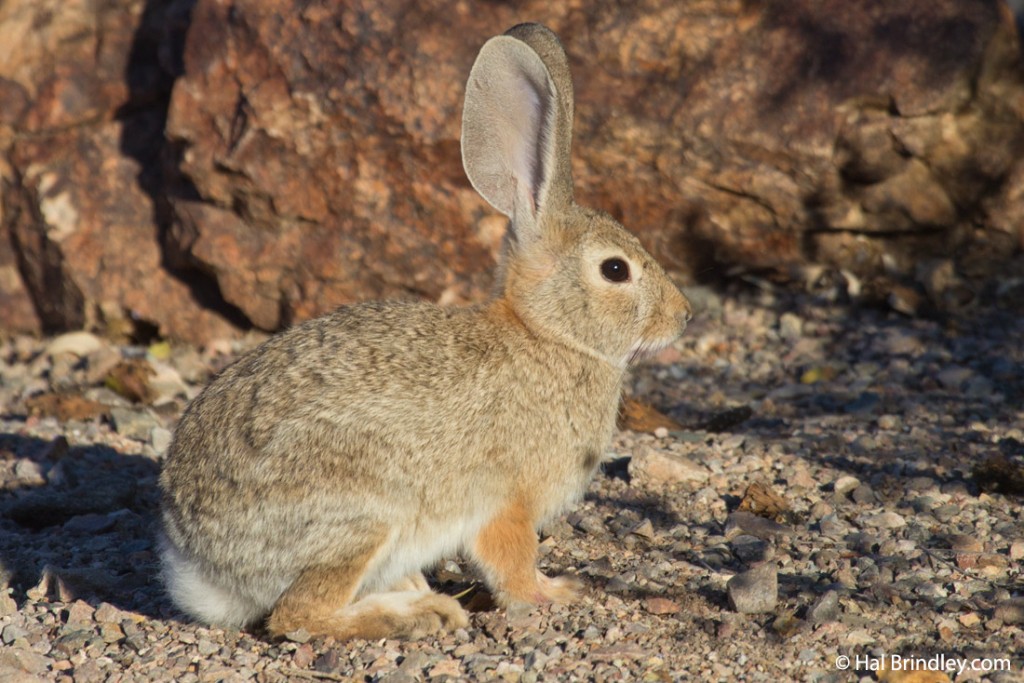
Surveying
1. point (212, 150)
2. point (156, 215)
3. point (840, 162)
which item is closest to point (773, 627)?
point (840, 162)

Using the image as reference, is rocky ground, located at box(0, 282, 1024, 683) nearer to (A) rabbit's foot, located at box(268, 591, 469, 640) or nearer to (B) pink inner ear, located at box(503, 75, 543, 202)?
(A) rabbit's foot, located at box(268, 591, 469, 640)

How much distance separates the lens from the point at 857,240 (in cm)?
817

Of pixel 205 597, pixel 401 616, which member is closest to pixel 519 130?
pixel 401 616

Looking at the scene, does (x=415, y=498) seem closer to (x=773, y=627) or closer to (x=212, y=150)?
(x=773, y=627)

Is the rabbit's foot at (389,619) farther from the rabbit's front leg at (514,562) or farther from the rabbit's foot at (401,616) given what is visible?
the rabbit's front leg at (514,562)

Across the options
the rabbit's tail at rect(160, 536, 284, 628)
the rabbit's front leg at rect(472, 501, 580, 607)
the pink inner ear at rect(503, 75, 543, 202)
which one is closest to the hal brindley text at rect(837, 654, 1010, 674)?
the rabbit's front leg at rect(472, 501, 580, 607)

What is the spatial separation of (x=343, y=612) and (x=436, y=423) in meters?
0.86

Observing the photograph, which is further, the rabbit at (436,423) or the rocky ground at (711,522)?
the rabbit at (436,423)

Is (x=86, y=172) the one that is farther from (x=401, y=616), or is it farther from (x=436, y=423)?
(x=401, y=616)

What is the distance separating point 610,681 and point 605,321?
1.79 metres

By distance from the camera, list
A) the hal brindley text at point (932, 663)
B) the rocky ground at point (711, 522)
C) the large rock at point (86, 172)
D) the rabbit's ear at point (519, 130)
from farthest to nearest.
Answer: the large rock at point (86, 172) < the rabbit's ear at point (519, 130) < the rocky ground at point (711, 522) < the hal brindley text at point (932, 663)

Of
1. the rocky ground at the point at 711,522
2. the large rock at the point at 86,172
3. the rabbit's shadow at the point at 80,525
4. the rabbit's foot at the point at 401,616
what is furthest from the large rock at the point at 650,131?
the rabbit's foot at the point at 401,616

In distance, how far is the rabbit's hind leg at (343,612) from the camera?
471cm

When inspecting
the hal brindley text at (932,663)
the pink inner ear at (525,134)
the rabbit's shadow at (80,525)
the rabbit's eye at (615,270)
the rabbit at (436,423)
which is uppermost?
the pink inner ear at (525,134)
